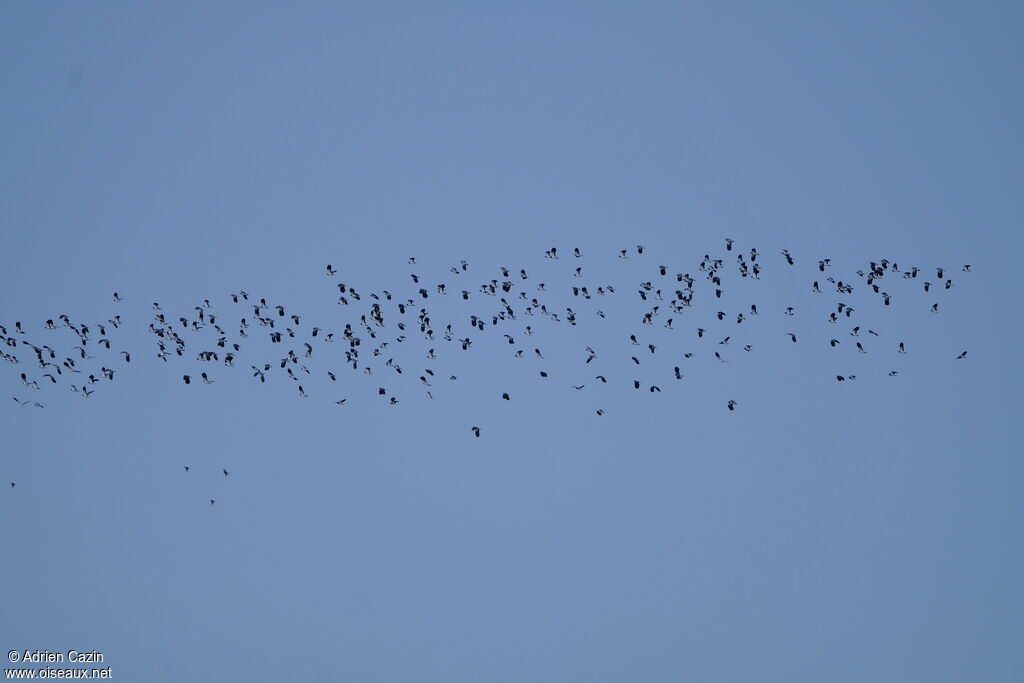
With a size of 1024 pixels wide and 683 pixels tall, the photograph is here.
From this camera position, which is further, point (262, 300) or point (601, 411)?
point (262, 300)

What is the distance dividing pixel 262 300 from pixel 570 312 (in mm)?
15171

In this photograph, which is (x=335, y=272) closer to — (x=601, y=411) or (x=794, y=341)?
(x=601, y=411)

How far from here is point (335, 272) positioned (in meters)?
68.4

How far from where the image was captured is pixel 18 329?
68.4 metres

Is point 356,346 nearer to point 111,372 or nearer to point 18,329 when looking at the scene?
point 111,372

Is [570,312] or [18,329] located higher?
[18,329]

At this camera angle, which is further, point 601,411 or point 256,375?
point 256,375

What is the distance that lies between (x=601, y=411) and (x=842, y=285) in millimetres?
13936

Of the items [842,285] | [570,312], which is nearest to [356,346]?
[570,312]

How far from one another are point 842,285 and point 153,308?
34.0m

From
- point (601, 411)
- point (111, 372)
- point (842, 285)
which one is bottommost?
point (601, 411)

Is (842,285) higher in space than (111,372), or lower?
lower

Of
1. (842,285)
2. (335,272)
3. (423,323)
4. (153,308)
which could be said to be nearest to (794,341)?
(842,285)

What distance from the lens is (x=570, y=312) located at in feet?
218
